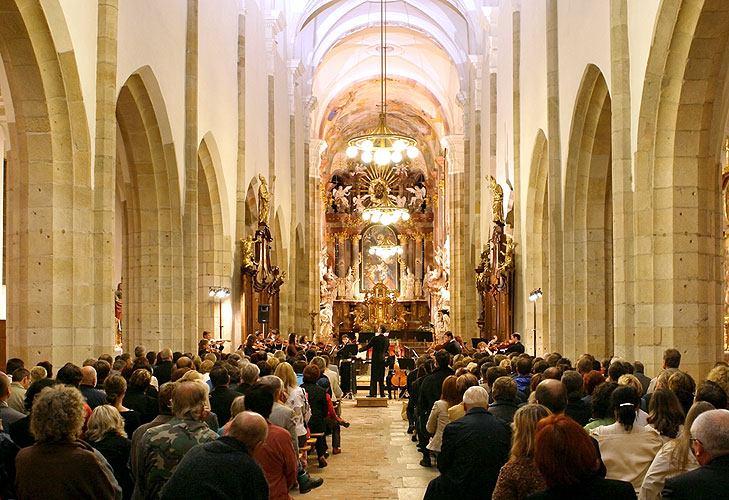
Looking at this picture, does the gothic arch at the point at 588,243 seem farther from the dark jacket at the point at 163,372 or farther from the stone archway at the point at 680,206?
the dark jacket at the point at 163,372

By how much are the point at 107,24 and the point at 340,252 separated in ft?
120

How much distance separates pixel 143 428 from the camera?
16.8 feet

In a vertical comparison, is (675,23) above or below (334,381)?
above

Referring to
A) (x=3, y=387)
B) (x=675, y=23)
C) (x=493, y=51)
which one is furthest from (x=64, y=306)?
(x=493, y=51)

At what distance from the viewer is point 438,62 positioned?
3569 cm

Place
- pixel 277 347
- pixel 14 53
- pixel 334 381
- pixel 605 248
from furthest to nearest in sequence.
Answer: pixel 277 347 → pixel 605 248 → pixel 334 381 → pixel 14 53

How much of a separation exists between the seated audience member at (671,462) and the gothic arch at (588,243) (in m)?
10.7

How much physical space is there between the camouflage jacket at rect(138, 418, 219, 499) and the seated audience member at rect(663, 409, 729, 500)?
2368 millimetres

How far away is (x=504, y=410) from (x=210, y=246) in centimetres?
1374

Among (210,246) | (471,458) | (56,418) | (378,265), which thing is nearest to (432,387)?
(471,458)

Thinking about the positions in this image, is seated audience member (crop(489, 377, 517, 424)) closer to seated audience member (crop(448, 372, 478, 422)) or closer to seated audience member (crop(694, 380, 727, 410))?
seated audience member (crop(694, 380, 727, 410))

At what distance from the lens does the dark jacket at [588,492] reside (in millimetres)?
3332

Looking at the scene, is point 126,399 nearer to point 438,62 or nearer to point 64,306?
point 64,306

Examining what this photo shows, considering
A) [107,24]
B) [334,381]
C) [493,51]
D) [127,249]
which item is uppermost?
[493,51]
